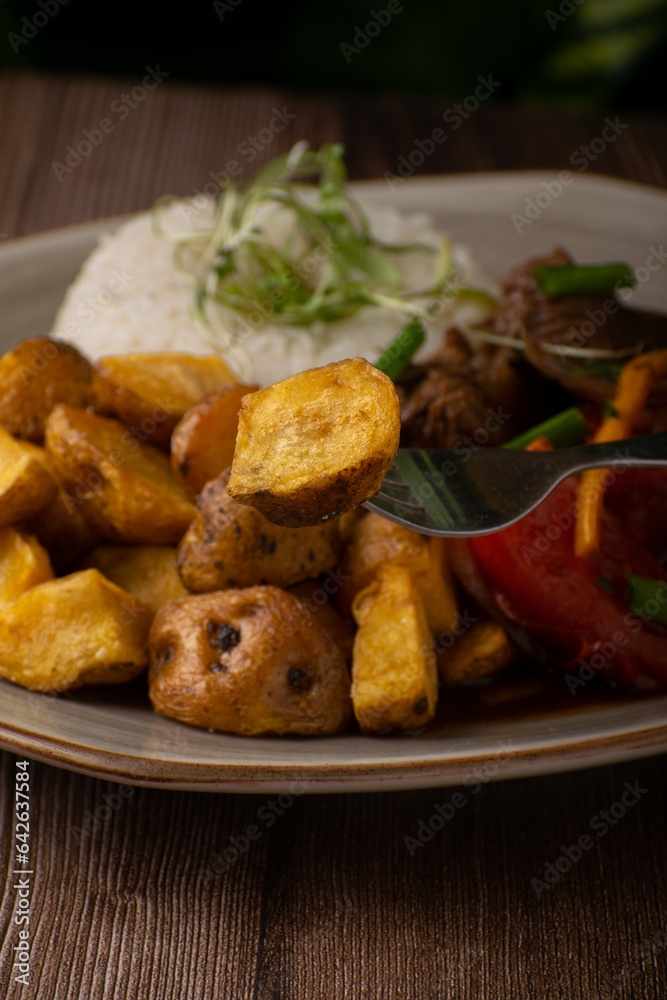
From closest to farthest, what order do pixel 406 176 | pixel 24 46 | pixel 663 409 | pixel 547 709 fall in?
1. pixel 547 709
2. pixel 663 409
3. pixel 406 176
4. pixel 24 46

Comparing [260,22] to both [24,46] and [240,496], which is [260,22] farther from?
[240,496]

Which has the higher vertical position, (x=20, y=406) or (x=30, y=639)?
(x=20, y=406)

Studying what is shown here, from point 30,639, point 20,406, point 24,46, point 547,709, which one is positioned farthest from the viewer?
point 24,46

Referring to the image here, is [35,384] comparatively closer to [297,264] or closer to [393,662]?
[393,662]

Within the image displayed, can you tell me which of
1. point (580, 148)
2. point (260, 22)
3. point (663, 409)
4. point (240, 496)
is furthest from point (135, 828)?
point (260, 22)
